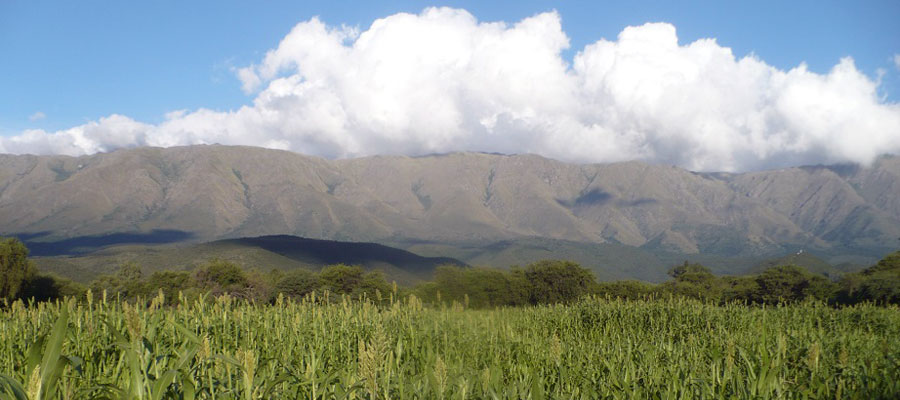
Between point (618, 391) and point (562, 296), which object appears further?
point (562, 296)

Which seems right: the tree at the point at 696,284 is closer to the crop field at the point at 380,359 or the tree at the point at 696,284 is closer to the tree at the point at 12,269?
the crop field at the point at 380,359

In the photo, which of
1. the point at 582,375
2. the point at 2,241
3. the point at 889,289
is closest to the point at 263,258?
the point at 2,241

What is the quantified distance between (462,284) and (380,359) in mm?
64403

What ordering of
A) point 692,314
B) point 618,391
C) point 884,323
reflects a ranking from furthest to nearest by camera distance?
point 692,314
point 884,323
point 618,391

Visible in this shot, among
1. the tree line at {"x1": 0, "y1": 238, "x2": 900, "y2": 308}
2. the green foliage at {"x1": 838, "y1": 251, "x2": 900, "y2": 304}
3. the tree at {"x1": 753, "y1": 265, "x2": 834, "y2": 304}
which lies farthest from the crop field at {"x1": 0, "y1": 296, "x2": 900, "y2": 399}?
the tree at {"x1": 753, "y1": 265, "x2": 834, "y2": 304}

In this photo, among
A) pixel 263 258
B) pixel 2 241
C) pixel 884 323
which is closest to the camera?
pixel 884 323

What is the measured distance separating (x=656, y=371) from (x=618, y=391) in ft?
5.40

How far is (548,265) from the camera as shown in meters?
61.7

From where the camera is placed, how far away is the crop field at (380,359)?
12.4 ft

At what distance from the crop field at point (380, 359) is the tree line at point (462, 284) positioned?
25.6m

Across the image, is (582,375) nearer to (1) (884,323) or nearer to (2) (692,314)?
(2) (692,314)

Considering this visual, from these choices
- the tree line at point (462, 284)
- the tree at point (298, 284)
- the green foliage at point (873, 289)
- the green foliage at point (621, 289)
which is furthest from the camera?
the green foliage at point (621, 289)

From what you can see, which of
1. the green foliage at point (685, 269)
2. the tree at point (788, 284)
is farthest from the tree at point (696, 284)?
the green foliage at point (685, 269)

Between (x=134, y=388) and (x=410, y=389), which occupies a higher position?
(x=134, y=388)
